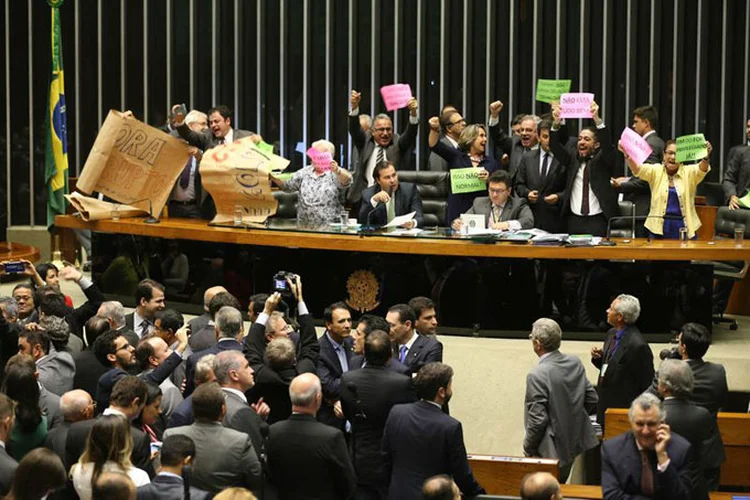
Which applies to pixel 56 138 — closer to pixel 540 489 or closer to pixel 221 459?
pixel 221 459

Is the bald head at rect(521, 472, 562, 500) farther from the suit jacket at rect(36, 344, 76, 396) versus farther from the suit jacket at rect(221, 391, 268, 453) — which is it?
the suit jacket at rect(36, 344, 76, 396)

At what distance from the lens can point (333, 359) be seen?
682cm

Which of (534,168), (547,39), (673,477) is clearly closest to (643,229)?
(534,168)

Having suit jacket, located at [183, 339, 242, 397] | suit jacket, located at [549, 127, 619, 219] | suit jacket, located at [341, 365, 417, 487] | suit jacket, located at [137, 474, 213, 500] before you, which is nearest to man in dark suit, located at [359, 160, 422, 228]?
suit jacket, located at [549, 127, 619, 219]

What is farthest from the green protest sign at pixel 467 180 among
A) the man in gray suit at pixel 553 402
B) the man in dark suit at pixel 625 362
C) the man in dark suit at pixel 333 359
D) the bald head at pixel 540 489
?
the bald head at pixel 540 489

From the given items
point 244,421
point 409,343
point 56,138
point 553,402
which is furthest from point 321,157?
point 244,421

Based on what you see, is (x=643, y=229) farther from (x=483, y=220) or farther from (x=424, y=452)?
(x=424, y=452)

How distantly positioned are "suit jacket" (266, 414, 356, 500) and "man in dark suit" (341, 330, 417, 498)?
0.54 m

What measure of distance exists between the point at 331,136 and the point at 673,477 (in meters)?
8.33

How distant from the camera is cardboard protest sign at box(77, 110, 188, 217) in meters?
10.4

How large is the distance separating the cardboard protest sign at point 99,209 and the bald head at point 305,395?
5195 mm

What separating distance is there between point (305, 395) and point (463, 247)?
12.0 feet

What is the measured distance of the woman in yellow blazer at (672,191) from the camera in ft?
31.6

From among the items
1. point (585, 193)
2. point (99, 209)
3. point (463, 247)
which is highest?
point (585, 193)
